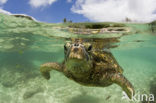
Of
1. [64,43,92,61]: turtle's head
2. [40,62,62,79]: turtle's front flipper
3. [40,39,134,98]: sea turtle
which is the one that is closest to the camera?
[64,43,92,61]: turtle's head

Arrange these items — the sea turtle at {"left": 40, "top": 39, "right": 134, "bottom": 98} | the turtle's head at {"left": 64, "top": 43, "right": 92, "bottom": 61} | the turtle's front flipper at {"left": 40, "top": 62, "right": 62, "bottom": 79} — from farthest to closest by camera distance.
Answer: the turtle's front flipper at {"left": 40, "top": 62, "right": 62, "bottom": 79}
the sea turtle at {"left": 40, "top": 39, "right": 134, "bottom": 98}
the turtle's head at {"left": 64, "top": 43, "right": 92, "bottom": 61}

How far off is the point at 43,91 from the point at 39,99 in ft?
3.56

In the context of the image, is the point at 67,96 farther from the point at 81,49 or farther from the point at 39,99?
the point at 81,49

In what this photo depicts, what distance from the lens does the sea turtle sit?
3.53 metres

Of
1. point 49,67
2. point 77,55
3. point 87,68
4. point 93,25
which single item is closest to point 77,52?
point 77,55

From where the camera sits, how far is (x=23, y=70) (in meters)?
14.9

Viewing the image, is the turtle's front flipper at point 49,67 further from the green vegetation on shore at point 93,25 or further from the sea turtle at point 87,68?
the green vegetation on shore at point 93,25

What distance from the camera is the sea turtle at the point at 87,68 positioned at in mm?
3528

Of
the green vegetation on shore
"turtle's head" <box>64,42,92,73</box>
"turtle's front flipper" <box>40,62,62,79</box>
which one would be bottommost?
"turtle's front flipper" <box>40,62,62,79</box>

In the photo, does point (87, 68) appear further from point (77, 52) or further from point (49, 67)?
point (49, 67)

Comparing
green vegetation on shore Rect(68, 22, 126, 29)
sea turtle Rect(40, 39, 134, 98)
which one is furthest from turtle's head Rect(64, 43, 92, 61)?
green vegetation on shore Rect(68, 22, 126, 29)

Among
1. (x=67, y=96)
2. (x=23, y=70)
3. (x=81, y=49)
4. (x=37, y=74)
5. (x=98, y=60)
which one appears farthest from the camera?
(x=23, y=70)

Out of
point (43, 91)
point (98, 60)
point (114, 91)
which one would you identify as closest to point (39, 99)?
point (43, 91)

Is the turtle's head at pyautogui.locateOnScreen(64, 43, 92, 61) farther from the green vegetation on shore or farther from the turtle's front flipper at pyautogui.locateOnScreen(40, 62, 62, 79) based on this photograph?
the green vegetation on shore
